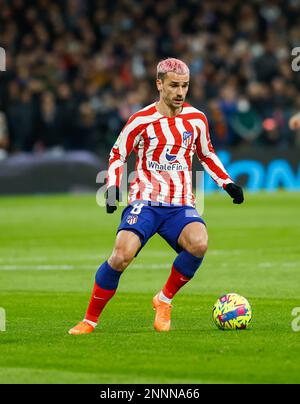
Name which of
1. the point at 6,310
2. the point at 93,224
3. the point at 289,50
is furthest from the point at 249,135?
the point at 6,310

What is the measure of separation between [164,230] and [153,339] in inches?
43.6

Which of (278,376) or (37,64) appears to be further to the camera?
(37,64)

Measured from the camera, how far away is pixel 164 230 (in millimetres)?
9875

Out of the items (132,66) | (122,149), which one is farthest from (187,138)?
(132,66)

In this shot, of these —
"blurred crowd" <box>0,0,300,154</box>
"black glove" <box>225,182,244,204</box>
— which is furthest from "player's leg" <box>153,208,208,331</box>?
"blurred crowd" <box>0,0,300,154</box>

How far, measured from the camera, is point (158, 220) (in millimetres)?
9852

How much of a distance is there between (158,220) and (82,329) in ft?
3.66

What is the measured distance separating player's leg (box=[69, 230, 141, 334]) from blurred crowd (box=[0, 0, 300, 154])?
17.9m

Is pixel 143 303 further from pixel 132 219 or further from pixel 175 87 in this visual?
pixel 175 87

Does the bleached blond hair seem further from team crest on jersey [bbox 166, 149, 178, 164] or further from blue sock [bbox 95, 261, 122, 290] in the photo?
blue sock [bbox 95, 261, 122, 290]

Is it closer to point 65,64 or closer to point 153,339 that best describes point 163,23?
point 65,64

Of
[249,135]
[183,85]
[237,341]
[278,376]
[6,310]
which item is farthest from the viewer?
[249,135]

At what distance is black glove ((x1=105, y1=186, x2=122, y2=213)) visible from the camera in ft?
31.0

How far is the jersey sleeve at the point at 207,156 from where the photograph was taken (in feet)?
33.0
